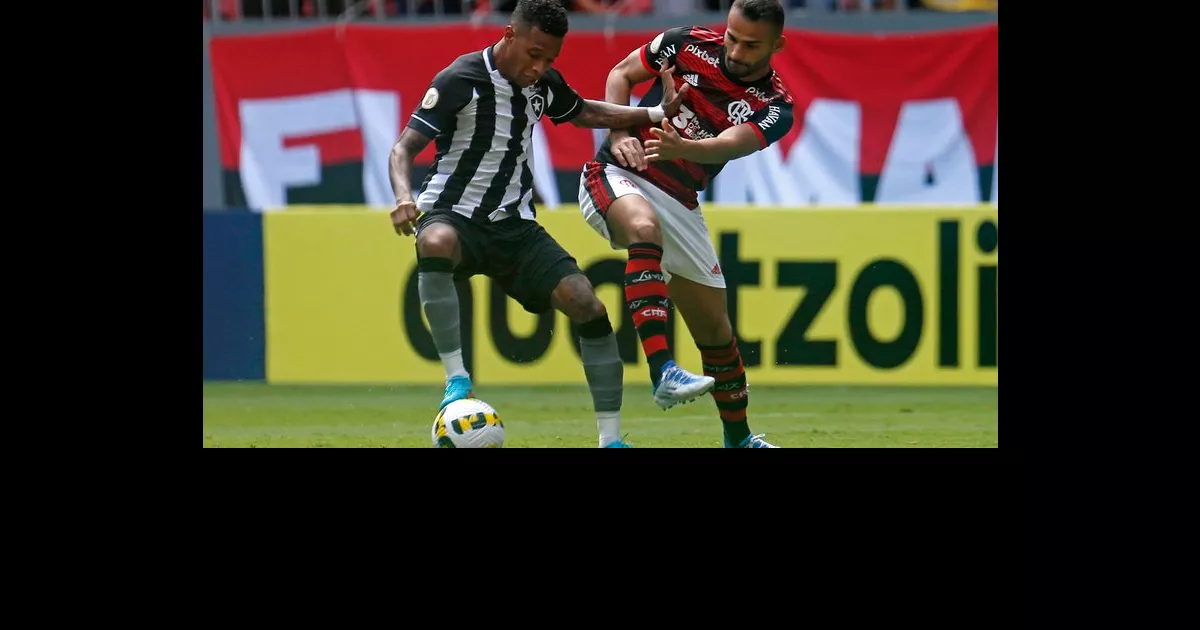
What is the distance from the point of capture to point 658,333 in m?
6.98

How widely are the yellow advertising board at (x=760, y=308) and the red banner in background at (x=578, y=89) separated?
330 centimetres

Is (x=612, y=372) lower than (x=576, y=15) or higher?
lower

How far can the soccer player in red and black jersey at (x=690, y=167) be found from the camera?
23.1 ft

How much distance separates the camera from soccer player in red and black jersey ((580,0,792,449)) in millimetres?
7055

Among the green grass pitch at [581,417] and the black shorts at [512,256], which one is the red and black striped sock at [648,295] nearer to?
the black shorts at [512,256]

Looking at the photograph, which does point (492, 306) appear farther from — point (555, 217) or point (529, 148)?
point (529, 148)

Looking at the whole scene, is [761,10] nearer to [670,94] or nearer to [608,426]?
[670,94]

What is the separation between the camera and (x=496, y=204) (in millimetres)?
7031

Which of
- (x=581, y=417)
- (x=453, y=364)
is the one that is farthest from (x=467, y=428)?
(x=581, y=417)

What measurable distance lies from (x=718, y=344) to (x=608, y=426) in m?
0.83

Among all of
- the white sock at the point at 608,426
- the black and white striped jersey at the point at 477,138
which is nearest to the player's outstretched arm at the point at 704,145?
the black and white striped jersey at the point at 477,138

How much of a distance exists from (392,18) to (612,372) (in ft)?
28.5

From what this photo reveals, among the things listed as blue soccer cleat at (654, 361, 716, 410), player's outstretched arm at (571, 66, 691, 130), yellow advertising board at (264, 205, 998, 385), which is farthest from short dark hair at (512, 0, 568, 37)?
yellow advertising board at (264, 205, 998, 385)
